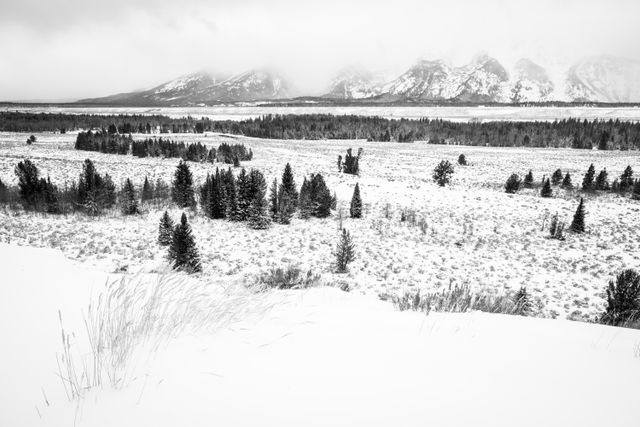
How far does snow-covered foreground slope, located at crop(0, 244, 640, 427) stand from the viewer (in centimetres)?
198

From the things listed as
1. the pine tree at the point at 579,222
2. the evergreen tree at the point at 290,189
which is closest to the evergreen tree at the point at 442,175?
the pine tree at the point at 579,222

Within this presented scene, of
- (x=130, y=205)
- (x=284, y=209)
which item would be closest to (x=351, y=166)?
(x=284, y=209)

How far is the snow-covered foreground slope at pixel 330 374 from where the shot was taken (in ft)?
6.51

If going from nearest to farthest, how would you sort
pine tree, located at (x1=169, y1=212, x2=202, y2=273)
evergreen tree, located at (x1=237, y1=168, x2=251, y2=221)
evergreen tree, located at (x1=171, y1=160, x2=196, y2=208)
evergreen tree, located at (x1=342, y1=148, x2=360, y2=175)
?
1. pine tree, located at (x1=169, y1=212, x2=202, y2=273)
2. evergreen tree, located at (x1=237, y1=168, x2=251, y2=221)
3. evergreen tree, located at (x1=171, y1=160, x2=196, y2=208)
4. evergreen tree, located at (x1=342, y1=148, x2=360, y2=175)

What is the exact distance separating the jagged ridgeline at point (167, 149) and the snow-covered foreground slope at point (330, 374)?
33466 mm

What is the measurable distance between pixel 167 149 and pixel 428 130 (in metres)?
57.9

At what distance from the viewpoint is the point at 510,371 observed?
2678 millimetres

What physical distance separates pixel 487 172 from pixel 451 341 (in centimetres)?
3624

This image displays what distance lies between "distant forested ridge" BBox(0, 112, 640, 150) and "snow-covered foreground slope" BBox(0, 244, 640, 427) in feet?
230

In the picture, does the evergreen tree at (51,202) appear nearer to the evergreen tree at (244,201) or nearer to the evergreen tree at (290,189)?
the evergreen tree at (244,201)

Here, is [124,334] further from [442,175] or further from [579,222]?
[442,175]

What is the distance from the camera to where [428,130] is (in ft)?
252

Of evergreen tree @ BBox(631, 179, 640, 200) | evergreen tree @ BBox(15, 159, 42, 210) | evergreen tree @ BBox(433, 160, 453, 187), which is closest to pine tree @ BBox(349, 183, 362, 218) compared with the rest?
evergreen tree @ BBox(433, 160, 453, 187)

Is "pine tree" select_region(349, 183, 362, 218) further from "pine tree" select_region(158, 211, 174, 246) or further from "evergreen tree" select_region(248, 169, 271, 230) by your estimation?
"pine tree" select_region(158, 211, 174, 246)
